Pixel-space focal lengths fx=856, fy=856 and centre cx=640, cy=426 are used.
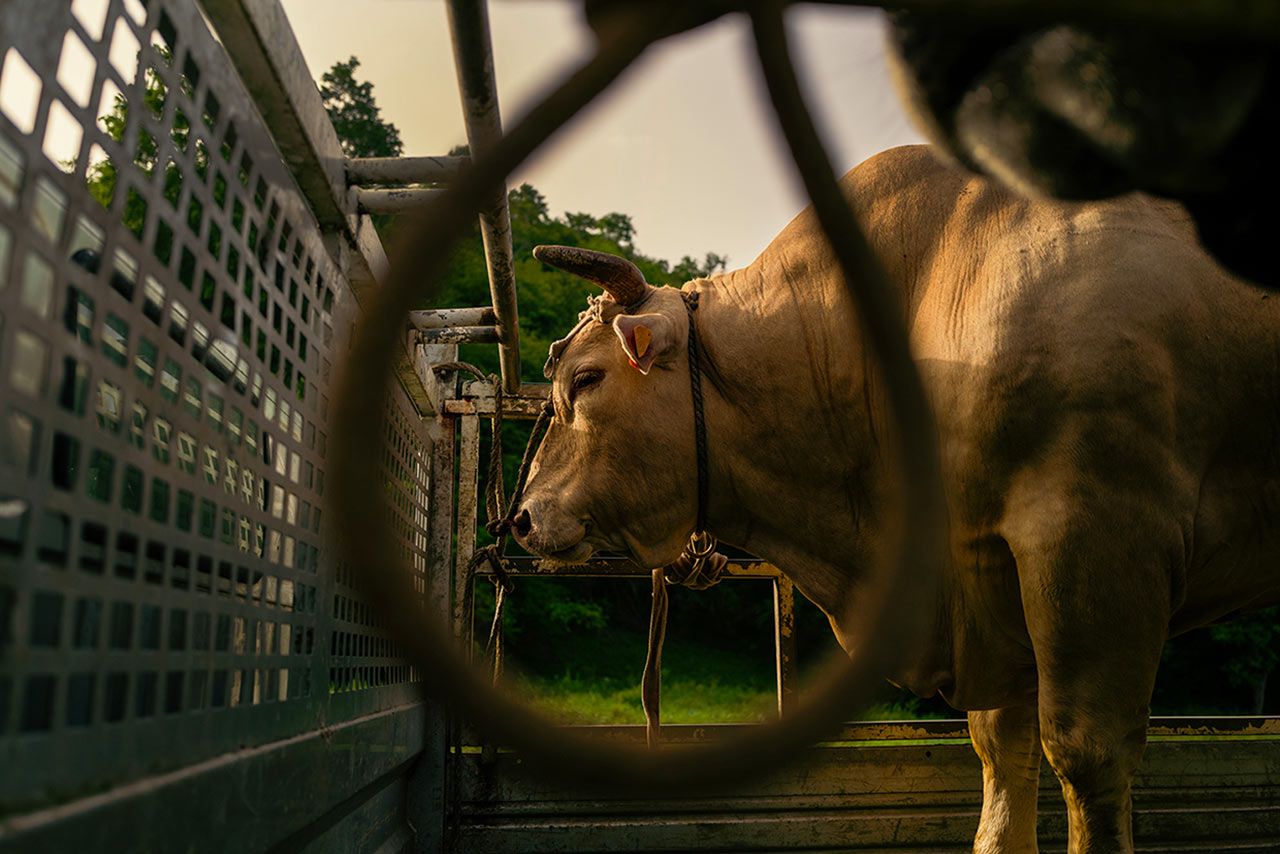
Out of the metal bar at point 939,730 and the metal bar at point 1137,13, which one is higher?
the metal bar at point 1137,13

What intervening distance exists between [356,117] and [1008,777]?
69.7ft

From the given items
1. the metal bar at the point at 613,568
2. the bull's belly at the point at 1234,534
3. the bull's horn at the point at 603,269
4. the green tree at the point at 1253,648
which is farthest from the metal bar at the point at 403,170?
the green tree at the point at 1253,648

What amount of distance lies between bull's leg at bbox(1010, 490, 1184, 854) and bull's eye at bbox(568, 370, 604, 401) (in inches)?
49.0

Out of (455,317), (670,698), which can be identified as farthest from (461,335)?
(670,698)

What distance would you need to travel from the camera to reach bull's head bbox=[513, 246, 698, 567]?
2.46 metres

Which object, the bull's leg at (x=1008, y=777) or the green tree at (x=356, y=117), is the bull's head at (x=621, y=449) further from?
the green tree at (x=356, y=117)

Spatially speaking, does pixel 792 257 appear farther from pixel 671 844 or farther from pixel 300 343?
pixel 671 844

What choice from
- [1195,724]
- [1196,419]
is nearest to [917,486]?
[1196,419]

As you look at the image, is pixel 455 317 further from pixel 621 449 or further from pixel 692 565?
pixel 692 565

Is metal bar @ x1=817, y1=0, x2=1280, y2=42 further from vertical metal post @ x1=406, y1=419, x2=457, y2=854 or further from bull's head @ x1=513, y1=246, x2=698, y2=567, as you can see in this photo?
vertical metal post @ x1=406, y1=419, x2=457, y2=854

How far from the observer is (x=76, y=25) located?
769 mm

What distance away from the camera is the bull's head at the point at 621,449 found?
246 centimetres

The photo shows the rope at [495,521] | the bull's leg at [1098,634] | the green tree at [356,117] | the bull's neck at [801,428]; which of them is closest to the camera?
the bull's leg at [1098,634]

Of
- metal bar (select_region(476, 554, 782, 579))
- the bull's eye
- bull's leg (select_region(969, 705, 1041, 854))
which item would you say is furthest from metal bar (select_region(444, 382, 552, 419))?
bull's leg (select_region(969, 705, 1041, 854))
